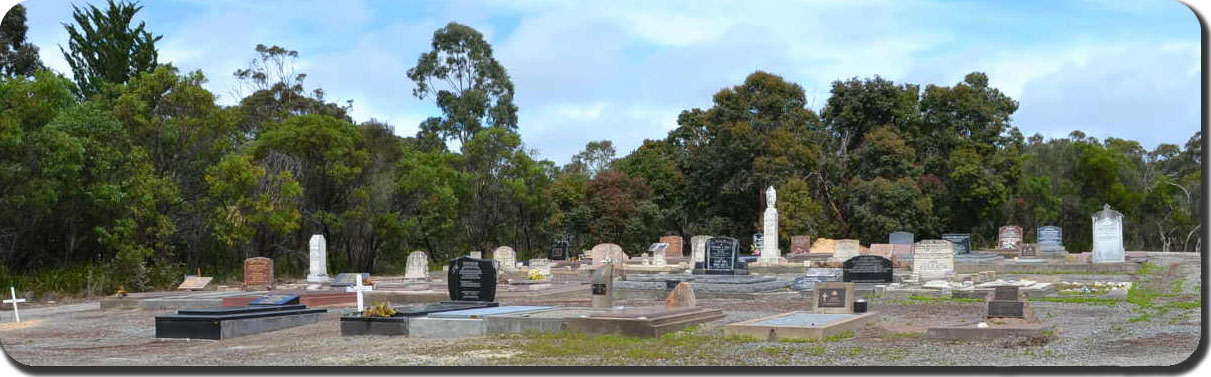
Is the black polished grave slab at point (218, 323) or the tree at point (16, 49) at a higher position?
the tree at point (16, 49)

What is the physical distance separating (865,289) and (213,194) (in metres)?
17.8

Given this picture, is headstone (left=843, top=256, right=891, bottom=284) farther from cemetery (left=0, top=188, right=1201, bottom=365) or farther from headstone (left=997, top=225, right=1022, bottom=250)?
headstone (left=997, top=225, right=1022, bottom=250)

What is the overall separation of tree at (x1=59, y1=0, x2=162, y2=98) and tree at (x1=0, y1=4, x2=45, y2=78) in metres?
3.12

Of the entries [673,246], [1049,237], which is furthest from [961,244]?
[673,246]

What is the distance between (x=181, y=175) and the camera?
29.6 meters

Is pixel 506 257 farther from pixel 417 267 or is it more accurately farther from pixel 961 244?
pixel 961 244

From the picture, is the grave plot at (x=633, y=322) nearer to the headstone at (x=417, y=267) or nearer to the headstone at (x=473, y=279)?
the headstone at (x=473, y=279)

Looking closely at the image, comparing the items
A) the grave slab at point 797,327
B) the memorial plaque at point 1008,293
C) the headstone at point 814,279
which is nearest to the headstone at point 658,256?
the headstone at point 814,279

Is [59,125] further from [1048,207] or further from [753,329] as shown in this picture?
[1048,207]

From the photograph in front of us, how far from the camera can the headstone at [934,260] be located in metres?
24.5

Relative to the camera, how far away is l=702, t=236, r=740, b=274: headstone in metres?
26.1

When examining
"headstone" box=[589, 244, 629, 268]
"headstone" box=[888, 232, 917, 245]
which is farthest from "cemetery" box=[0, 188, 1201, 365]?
"headstone" box=[888, 232, 917, 245]

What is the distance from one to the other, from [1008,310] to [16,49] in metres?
36.1

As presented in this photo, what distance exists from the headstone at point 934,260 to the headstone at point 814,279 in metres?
1.87
